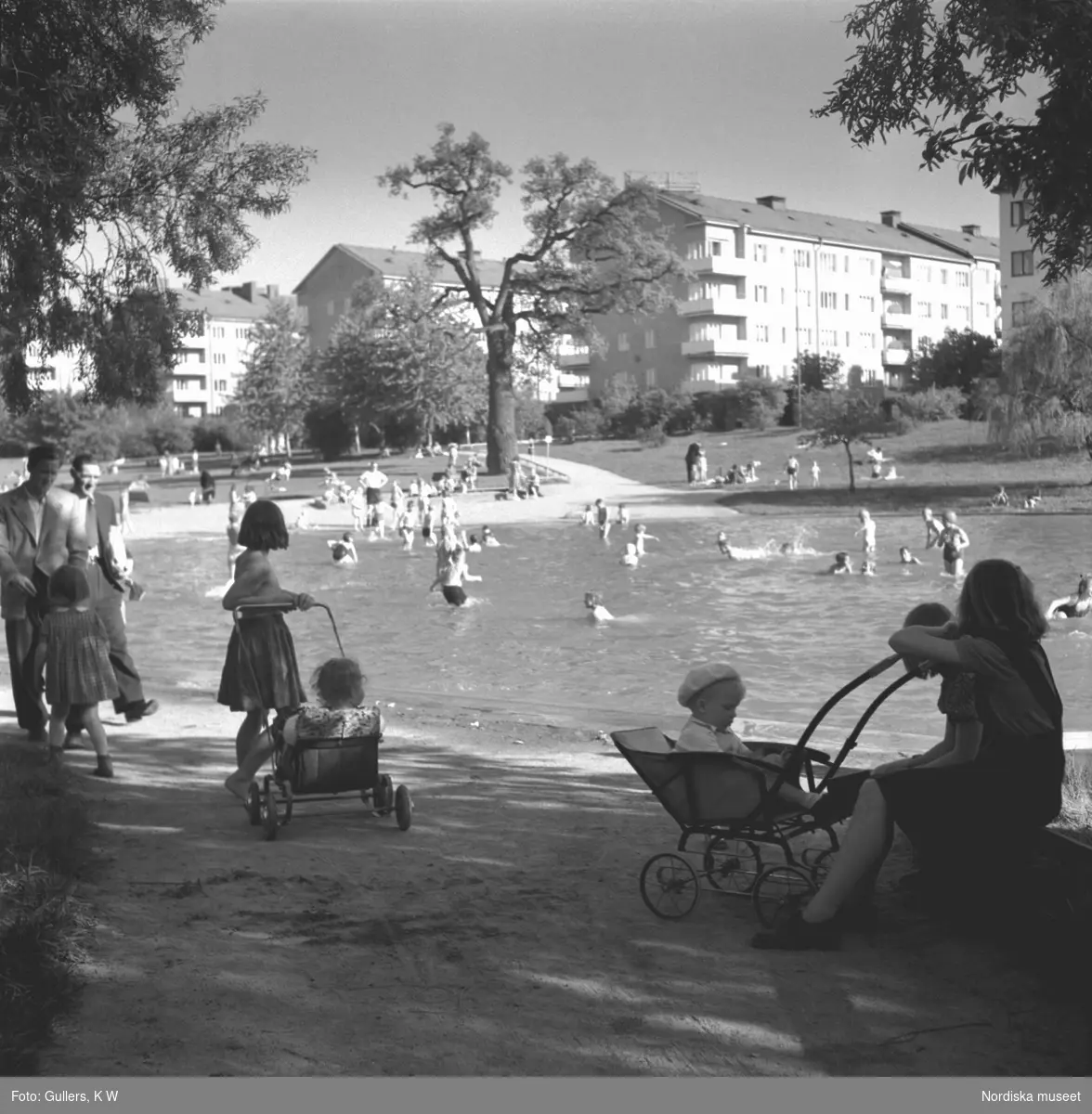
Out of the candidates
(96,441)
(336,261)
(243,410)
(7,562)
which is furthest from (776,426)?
(7,562)

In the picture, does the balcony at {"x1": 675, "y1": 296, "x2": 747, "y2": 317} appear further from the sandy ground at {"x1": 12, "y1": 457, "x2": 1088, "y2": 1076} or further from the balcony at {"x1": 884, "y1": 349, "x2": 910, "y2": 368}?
the sandy ground at {"x1": 12, "y1": 457, "x2": 1088, "y2": 1076}

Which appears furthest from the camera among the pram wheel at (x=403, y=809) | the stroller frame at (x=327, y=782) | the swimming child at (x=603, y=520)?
the swimming child at (x=603, y=520)

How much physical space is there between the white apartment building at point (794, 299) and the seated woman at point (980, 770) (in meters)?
31.9

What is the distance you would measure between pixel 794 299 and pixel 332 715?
66355 millimetres

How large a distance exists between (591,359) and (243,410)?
101 ft

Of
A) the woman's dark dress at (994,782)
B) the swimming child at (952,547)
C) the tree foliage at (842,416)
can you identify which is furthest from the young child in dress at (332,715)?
the tree foliage at (842,416)

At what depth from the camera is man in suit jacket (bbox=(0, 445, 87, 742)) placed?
336 inches

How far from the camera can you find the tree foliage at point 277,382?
76875 millimetres

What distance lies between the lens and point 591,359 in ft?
177

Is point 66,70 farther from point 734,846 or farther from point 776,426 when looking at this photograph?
point 776,426

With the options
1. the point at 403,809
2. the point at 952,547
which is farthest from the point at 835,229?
the point at 403,809

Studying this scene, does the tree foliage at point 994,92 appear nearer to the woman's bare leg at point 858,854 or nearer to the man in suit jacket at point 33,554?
the woman's bare leg at point 858,854

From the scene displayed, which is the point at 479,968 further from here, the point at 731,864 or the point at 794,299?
the point at 794,299

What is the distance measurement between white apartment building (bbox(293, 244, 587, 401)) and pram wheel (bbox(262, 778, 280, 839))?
1659 inches
